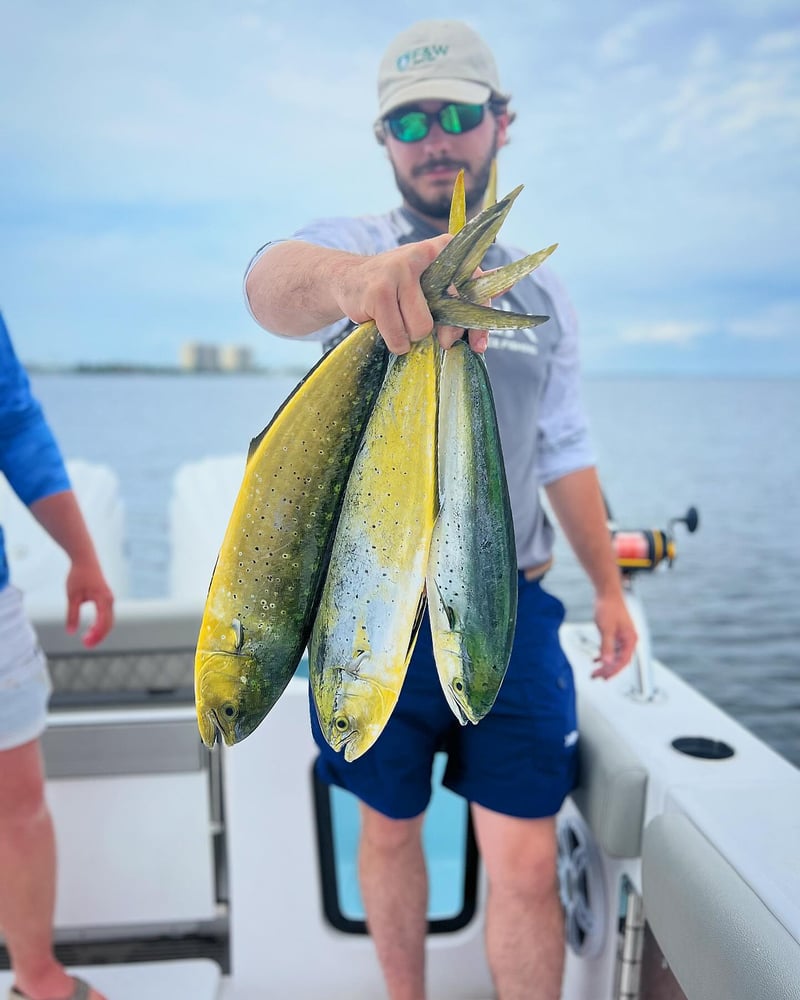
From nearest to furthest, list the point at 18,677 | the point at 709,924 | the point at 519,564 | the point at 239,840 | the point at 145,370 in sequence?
the point at 145,370, the point at 709,924, the point at 519,564, the point at 18,677, the point at 239,840

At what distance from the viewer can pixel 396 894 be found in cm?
159

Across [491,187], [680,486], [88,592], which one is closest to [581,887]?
[88,592]

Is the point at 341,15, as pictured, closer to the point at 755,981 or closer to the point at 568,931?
the point at 755,981

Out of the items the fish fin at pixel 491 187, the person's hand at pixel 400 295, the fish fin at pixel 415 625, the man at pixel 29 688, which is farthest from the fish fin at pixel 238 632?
the man at pixel 29 688

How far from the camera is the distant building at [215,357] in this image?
80 cm

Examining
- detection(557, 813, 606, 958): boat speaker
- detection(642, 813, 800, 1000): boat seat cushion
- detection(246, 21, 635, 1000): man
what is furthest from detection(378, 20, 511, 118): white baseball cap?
detection(557, 813, 606, 958): boat speaker

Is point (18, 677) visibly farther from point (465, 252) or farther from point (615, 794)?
point (465, 252)

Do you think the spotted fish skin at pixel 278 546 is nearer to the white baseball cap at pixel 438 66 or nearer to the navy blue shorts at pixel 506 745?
the white baseball cap at pixel 438 66

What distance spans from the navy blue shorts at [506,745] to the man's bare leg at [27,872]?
0.53 m

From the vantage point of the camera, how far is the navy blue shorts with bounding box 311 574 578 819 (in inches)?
55.4

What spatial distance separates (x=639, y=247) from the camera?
3.50 feet

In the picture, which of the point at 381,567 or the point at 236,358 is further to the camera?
the point at 236,358

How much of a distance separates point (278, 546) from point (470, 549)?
0.14 metres

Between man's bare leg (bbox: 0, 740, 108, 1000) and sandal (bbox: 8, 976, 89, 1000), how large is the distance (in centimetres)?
1
